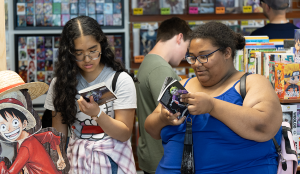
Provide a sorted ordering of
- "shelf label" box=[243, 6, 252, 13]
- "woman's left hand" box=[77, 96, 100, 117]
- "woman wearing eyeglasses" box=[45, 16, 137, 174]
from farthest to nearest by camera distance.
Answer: "shelf label" box=[243, 6, 252, 13]
"woman wearing eyeglasses" box=[45, 16, 137, 174]
"woman's left hand" box=[77, 96, 100, 117]

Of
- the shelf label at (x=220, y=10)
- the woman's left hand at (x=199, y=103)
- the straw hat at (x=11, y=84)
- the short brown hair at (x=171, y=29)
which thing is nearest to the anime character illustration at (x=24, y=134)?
the straw hat at (x=11, y=84)

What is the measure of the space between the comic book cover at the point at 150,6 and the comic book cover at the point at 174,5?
7 cm

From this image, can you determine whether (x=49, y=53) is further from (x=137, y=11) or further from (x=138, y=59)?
(x=137, y=11)

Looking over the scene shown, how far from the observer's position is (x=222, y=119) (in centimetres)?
158

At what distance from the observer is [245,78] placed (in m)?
1.71

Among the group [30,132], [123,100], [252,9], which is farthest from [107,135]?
[252,9]

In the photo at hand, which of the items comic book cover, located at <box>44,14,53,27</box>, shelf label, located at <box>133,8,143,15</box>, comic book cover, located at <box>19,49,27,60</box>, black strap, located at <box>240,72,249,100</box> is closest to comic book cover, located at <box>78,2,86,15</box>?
comic book cover, located at <box>44,14,53,27</box>

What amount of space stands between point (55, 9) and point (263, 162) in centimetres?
315

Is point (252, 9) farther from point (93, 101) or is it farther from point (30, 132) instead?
point (30, 132)

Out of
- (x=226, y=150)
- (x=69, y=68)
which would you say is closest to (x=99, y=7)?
(x=69, y=68)

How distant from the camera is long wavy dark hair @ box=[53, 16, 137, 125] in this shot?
1.98m

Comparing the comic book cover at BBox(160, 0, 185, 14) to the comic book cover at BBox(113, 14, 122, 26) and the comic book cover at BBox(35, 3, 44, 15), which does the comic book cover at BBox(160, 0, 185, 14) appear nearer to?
the comic book cover at BBox(113, 14, 122, 26)

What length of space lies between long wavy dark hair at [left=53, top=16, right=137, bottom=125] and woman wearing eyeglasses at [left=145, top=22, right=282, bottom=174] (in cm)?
55

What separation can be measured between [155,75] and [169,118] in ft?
2.83
